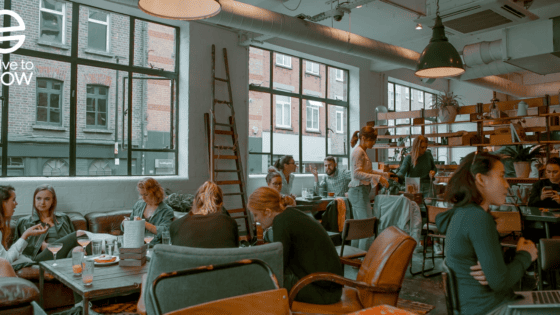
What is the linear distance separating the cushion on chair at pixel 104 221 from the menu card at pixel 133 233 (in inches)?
96.1

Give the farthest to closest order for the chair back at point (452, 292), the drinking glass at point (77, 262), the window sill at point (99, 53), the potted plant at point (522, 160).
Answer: the potted plant at point (522, 160)
the window sill at point (99, 53)
the drinking glass at point (77, 262)
the chair back at point (452, 292)

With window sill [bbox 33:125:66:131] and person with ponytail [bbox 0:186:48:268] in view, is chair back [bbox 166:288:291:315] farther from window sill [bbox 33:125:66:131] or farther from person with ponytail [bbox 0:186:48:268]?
window sill [bbox 33:125:66:131]

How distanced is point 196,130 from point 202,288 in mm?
5006

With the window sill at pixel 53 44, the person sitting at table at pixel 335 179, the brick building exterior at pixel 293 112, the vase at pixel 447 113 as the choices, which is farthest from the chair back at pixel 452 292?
the vase at pixel 447 113

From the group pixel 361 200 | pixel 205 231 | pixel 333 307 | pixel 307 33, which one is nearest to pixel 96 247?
pixel 205 231

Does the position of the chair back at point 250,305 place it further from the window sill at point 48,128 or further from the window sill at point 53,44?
the window sill at point 53,44

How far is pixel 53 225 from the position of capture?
399 cm

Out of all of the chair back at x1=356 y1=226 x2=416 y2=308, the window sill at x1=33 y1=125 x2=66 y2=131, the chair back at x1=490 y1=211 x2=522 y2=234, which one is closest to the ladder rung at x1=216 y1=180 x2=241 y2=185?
the window sill at x1=33 y1=125 x2=66 y2=131

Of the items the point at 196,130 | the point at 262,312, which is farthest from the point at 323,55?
the point at 262,312

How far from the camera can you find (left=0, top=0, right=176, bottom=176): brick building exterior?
517 cm

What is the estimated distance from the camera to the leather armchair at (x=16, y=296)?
8.70ft

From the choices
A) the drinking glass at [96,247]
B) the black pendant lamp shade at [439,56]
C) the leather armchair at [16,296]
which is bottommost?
the leather armchair at [16,296]

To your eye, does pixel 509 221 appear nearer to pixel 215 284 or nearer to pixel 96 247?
pixel 215 284

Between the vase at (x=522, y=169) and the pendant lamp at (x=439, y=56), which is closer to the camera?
the pendant lamp at (x=439, y=56)
